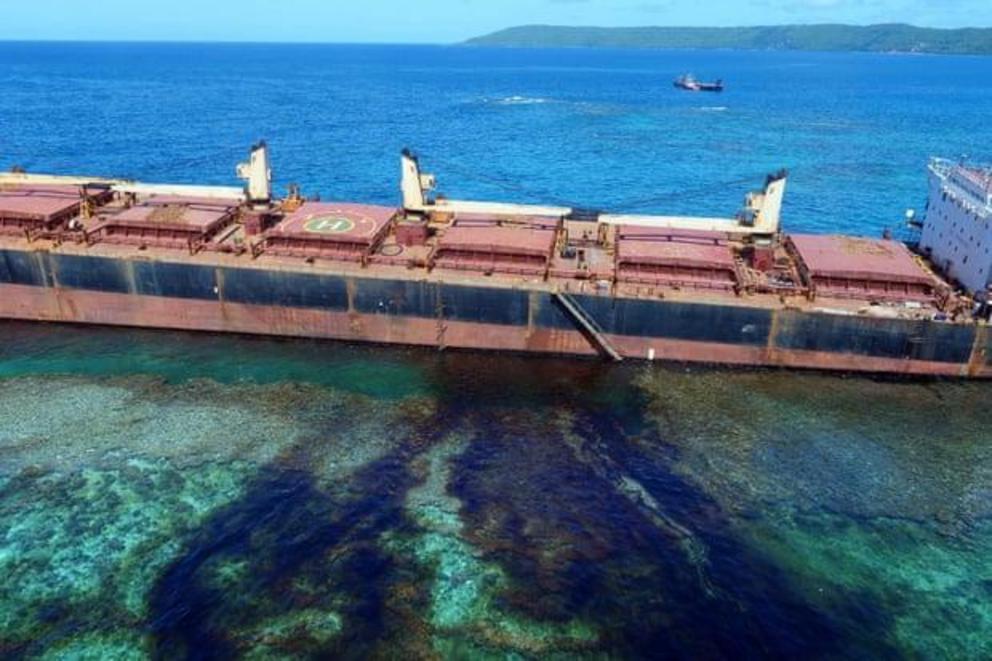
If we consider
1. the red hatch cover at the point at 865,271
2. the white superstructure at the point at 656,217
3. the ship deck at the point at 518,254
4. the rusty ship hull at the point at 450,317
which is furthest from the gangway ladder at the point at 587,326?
the red hatch cover at the point at 865,271

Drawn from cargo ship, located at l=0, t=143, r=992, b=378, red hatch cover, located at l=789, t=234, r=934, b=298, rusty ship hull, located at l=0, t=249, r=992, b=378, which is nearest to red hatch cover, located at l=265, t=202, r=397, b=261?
cargo ship, located at l=0, t=143, r=992, b=378

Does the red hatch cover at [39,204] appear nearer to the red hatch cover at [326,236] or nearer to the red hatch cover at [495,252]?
the red hatch cover at [326,236]

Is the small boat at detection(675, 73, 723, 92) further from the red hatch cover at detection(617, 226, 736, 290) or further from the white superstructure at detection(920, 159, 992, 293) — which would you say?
the red hatch cover at detection(617, 226, 736, 290)

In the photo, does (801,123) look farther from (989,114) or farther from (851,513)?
(851,513)

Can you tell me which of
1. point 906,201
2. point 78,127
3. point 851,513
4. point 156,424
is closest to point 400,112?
point 78,127

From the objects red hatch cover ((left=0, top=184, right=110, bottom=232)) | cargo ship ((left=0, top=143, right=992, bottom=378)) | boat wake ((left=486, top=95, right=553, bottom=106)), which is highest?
boat wake ((left=486, top=95, right=553, bottom=106))

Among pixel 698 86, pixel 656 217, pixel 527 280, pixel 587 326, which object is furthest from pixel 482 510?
pixel 698 86

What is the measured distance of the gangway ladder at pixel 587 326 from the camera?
40.2 metres

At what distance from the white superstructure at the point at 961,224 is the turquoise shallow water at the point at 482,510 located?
8.34 meters

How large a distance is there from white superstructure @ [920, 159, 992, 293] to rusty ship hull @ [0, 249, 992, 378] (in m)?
5.52

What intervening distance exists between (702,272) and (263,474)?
2746cm

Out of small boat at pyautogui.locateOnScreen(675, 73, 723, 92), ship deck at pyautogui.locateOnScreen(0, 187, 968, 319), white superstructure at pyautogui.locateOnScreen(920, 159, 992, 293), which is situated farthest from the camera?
small boat at pyautogui.locateOnScreen(675, 73, 723, 92)

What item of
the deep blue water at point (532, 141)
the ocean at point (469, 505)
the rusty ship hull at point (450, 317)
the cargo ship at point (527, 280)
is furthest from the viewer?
the deep blue water at point (532, 141)

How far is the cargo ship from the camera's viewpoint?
128 feet
